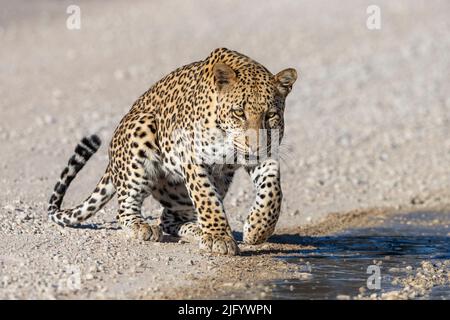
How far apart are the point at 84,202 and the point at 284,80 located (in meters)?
2.11

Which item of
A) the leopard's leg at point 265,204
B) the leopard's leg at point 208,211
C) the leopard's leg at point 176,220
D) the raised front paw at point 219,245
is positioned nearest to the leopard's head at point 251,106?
the leopard's leg at point 265,204

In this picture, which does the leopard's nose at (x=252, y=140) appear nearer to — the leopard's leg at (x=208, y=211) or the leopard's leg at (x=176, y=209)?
the leopard's leg at (x=208, y=211)

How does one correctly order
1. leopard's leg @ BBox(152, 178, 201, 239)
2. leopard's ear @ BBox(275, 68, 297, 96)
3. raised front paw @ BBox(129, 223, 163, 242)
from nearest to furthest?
leopard's ear @ BBox(275, 68, 297, 96)
raised front paw @ BBox(129, 223, 163, 242)
leopard's leg @ BBox(152, 178, 201, 239)

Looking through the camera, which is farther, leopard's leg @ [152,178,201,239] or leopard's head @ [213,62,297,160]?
leopard's leg @ [152,178,201,239]

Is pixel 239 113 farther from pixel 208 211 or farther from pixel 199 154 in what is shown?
pixel 208 211

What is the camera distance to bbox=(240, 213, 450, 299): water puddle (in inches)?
331

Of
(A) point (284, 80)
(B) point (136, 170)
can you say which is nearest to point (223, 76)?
(A) point (284, 80)

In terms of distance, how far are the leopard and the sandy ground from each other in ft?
0.73

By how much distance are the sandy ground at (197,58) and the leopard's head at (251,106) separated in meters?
0.80

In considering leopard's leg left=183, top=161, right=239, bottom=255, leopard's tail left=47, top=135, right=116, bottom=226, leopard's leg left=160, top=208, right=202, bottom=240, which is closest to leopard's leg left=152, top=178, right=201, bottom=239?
leopard's leg left=160, top=208, right=202, bottom=240

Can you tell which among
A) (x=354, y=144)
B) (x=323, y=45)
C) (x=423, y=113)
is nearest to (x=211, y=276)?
(x=354, y=144)

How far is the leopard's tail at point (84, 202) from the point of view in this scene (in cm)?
1012

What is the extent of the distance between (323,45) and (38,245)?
15.3m

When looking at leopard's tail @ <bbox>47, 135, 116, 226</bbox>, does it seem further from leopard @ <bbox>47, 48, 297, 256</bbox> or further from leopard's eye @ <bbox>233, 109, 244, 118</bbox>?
leopard's eye @ <bbox>233, 109, 244, 118</bbox>
